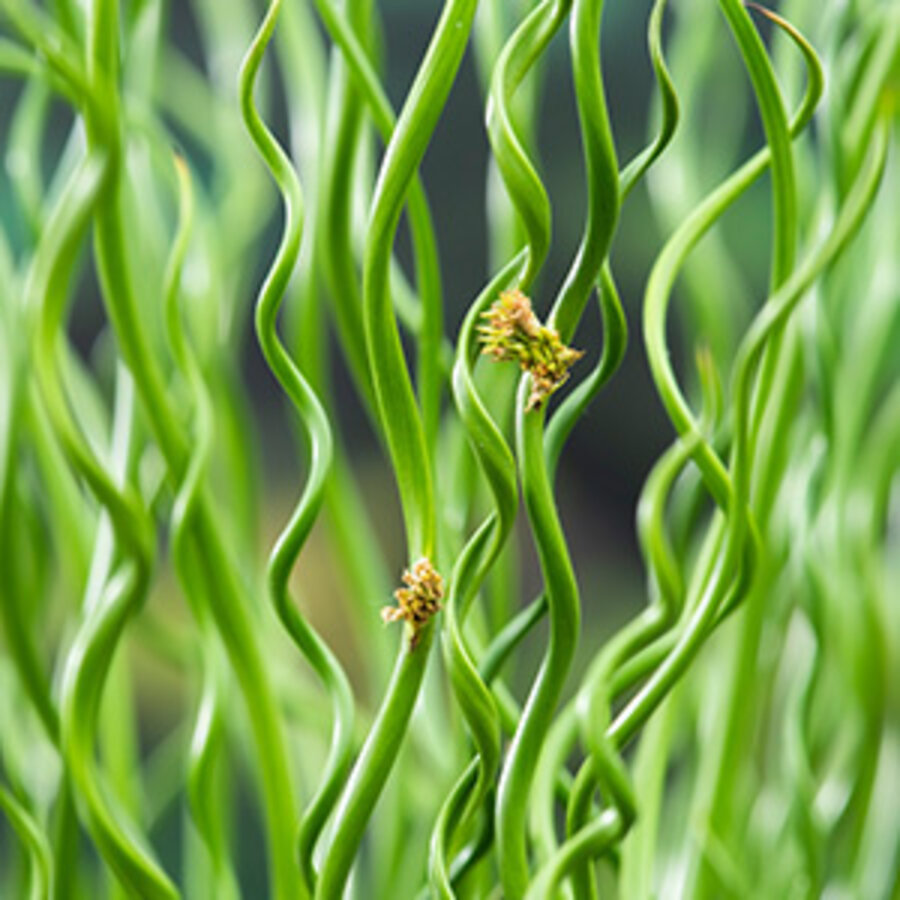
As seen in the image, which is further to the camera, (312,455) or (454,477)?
(454,477)

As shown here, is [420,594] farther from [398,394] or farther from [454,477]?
[454,477]

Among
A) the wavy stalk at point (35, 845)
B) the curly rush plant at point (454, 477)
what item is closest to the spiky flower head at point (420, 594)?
the curly rush plant at point (454, 477)

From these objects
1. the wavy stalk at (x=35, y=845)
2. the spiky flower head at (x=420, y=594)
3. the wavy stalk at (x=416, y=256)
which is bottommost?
the wavy stalk at (x=35, y=845)

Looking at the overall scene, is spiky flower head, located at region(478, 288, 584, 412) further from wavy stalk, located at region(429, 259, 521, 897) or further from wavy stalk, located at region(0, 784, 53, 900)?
wavy stalk, located at region(0, 784, 53, 900)

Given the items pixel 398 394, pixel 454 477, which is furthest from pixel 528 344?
pixel 454 477

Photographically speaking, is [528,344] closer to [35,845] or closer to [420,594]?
[420,594]

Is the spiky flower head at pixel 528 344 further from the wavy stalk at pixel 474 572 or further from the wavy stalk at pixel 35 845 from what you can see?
the wavy stalk at pixel 35 845

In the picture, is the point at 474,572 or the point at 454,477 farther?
the point at 454,477
